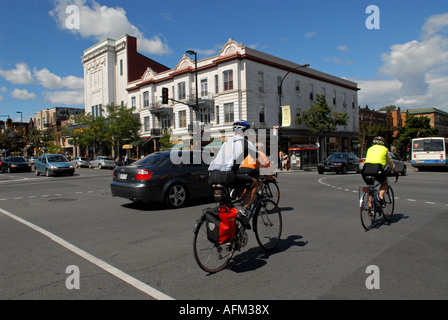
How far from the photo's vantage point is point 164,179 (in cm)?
870

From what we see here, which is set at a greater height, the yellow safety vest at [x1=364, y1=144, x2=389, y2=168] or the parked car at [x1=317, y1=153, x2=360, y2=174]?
the yellow safety vest at [x1=364, y1=144, x2=389, y2=168]

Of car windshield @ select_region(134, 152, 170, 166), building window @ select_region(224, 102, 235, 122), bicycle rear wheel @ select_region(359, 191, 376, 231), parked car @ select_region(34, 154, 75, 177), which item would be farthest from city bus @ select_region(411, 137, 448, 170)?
parked car @ select_region(34, 154, 75, 177)

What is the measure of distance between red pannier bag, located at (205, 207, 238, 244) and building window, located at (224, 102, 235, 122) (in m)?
30.6

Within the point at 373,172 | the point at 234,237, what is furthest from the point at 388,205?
the point at 234,237

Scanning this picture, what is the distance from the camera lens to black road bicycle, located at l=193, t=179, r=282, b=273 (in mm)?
4117

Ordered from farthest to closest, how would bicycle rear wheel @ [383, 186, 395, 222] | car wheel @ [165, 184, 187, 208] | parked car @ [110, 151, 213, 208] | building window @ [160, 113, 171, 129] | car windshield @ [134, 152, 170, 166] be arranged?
building window @ [160, 113, 171, 129]
car windshield @ [134, 152, 170, 166]
car wheel @ [165, 184, 187, 208]
parked car @ [110, 151, 213, 208]
bicycle rear wheel @ [383, 186, 395, 222]

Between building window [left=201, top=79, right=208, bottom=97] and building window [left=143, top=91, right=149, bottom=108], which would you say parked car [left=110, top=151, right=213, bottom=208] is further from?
building window [left=143, top=91, right=149, bottom=108]

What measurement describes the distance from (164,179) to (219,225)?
479 centimetres

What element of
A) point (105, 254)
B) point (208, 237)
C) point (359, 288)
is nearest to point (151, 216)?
point (105, 254)

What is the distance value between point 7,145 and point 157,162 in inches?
3070

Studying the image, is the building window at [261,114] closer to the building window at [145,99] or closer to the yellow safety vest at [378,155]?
the building window at [145,99]

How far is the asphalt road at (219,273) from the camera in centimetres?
362

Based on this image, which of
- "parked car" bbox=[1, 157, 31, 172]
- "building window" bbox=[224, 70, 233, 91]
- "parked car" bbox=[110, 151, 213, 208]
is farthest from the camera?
"building window" bbox=[224, 70, 233, 91]
